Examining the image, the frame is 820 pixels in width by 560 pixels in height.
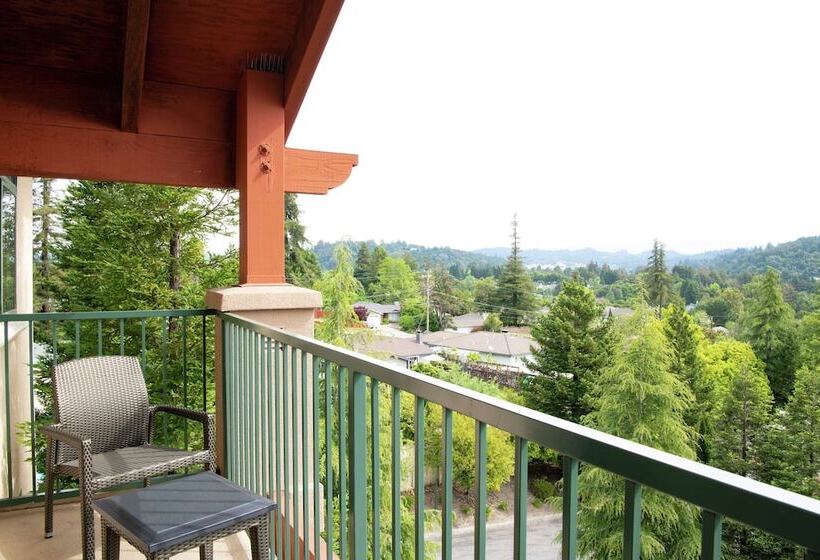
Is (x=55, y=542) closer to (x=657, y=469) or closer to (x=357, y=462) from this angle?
(x=357, y=462)

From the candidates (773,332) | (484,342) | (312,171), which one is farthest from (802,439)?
(312,171)

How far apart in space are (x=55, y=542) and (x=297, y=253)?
27031mm

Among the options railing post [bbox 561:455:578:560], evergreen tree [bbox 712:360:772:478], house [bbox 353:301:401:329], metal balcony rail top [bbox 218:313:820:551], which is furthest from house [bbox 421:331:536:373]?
railing post [bbox 561:455:578:560]

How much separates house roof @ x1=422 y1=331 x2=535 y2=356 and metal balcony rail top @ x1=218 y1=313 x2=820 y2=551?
42.5m

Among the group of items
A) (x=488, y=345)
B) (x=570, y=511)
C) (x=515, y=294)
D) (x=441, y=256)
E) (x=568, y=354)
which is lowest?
(x=488, y=345)

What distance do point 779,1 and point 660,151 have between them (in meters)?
21.2

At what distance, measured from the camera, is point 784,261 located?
5138 cm

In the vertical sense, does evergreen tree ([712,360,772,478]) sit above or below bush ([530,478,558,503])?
below

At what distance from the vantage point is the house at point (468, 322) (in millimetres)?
58000

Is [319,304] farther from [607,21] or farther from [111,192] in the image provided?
[607,21]

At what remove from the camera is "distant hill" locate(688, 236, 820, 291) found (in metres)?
46.8

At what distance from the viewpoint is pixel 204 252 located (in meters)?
14.4

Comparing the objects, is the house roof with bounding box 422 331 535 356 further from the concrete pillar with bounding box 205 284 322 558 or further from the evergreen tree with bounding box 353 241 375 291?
the concrete pillar with bounding box 205 284 322 558

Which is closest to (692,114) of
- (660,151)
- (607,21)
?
(660,151)
